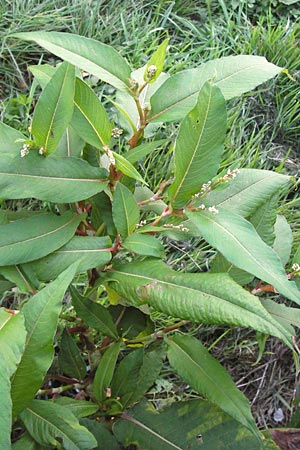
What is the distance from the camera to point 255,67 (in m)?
1.08

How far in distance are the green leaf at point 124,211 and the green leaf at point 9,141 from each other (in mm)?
177

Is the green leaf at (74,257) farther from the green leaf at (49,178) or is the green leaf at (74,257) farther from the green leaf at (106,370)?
the green leaf at (106,370)

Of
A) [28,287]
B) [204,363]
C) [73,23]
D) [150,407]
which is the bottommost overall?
[150,407]

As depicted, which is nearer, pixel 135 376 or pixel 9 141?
pixel 9 141

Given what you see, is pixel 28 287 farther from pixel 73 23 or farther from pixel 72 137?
pixel 73 23

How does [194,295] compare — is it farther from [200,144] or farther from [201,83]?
[201,83]

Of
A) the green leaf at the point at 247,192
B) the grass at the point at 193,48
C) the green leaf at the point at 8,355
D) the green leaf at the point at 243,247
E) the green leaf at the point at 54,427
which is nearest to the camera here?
the green leaf at the point at 8,355

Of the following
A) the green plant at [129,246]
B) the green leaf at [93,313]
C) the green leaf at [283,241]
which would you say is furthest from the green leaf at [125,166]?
the green leaf at [283,241]

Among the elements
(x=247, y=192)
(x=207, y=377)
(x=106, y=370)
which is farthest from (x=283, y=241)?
(x=106, y=370)

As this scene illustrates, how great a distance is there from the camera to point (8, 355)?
2.72ft

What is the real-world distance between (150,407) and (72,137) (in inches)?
20.9

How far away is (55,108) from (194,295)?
347 millimetres

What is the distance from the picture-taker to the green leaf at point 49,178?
0.99 meters

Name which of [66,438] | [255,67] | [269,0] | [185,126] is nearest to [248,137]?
[269,0]
